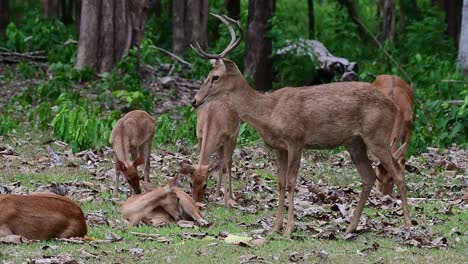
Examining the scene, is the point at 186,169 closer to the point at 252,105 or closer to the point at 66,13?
the point at 252,105

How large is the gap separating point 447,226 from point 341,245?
175 cm

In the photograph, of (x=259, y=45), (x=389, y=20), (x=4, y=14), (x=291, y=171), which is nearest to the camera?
(x=291, y=171)

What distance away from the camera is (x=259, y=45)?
24125 mm

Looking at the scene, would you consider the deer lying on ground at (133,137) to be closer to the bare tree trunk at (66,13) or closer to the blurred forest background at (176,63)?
the blurred forest background at (176,63)

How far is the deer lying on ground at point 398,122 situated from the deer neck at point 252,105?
9.93 ft

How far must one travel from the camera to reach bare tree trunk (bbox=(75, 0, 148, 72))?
23.3 metres

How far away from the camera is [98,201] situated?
12.3 meters

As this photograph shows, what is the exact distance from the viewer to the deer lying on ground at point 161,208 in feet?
36.6

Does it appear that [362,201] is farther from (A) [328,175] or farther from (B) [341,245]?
(A) [328,175]

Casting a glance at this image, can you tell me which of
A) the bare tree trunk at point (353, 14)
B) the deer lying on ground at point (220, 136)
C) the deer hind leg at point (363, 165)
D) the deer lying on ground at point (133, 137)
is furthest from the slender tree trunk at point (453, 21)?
the deer hind leg at point (363, 165)

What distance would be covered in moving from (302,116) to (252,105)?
504mm

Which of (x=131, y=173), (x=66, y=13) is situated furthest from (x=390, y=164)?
(x=66, y=13)

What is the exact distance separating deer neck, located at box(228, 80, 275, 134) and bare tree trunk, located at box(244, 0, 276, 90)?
12.6m

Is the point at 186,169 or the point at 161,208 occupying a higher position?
the point at 186,169
